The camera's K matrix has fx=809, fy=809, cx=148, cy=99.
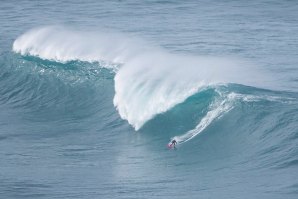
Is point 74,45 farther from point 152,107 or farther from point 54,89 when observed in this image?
point 152,107

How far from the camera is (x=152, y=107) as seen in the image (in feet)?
95.0

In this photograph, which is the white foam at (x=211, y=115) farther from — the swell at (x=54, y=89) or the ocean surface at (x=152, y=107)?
the swell at (x=54, y=89)

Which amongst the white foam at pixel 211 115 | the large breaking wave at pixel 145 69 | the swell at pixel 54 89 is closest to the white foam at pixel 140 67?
the large breaking wave at pixel 145 69

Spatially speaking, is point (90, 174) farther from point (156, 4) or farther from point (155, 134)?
point (156, 4)

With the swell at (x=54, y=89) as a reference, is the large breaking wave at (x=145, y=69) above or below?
above

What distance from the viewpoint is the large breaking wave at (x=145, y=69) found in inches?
1137

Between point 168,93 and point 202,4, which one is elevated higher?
point 168,93

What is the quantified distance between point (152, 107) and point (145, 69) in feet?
13.0

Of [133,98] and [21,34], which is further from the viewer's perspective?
[21,34]

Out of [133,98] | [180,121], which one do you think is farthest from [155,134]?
[133,98]

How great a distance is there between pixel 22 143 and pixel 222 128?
273 inches

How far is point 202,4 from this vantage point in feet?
170

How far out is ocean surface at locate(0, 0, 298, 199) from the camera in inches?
880

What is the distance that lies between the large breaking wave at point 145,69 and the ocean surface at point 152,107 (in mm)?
64
